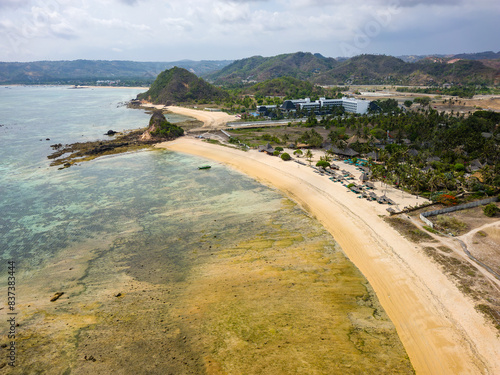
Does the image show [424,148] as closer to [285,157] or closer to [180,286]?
[285,157]

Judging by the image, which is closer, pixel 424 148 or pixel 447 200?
pixel 447 200

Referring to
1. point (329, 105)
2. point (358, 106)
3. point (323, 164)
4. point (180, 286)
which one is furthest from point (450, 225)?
point (329, 105)

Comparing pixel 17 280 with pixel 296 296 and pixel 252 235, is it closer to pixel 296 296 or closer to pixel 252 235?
pixel 252 235

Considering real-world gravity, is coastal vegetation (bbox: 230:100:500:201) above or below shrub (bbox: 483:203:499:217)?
above

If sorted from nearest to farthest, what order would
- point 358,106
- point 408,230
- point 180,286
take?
1. point 180,286
2. point 408,230
3. point 358,106

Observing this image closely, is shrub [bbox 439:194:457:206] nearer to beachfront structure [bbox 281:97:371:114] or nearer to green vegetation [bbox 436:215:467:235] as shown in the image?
green vegetation [bbox 436:215:467:235]

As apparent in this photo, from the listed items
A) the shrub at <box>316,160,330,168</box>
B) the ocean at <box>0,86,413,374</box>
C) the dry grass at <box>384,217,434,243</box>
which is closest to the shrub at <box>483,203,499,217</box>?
the dry grass at <box>384,217,434,243</box>

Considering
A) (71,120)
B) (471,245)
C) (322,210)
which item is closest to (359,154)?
(322,210)

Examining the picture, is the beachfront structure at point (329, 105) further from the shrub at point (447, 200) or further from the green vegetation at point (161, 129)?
the shrub at point (447, 200)
